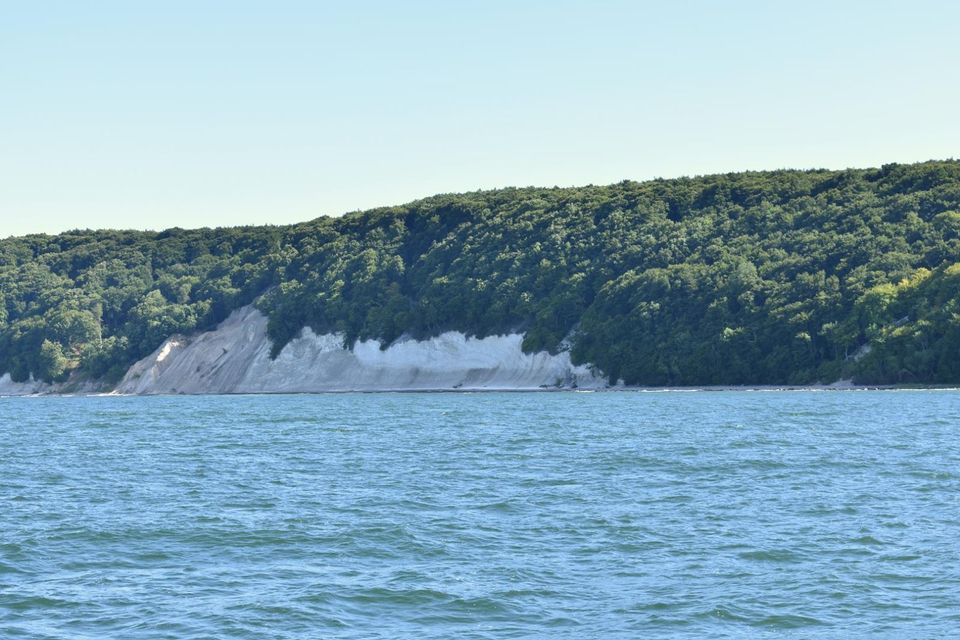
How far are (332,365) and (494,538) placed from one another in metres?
125

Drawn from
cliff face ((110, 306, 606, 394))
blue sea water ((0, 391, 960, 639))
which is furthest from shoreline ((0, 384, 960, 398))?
blue sea water ((0, 391, 960, 639))

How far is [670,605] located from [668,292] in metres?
112

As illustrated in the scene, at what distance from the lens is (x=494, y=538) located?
1128 inches

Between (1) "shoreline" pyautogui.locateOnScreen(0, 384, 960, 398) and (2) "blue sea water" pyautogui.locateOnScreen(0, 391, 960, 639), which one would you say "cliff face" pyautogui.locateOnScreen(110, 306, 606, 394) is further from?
(2) "blue sea water" pyautogui.locateOnScreen(0, 391, 960, 639)

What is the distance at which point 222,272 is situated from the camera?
182125 millimetres

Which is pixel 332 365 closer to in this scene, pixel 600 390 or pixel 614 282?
pixel 614 282

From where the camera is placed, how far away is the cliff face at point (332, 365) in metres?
138

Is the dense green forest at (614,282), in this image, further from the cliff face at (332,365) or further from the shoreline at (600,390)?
the cliff face at (332,365)

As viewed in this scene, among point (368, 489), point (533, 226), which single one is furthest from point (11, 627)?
point (533, 226)

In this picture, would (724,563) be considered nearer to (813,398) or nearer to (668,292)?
(813,398)

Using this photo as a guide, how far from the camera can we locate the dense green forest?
11894cm

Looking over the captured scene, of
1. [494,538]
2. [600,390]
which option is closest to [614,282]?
[600,390]

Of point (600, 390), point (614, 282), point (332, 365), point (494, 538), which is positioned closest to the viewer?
point (494, 538)

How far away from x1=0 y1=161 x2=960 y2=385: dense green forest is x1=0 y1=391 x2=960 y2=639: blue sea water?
6238 centimetres
